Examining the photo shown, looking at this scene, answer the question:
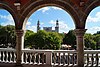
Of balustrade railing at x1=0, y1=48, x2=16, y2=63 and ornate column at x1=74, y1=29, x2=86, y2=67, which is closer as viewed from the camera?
ornate column at x1=74, y1=29, x2=86, y2=67

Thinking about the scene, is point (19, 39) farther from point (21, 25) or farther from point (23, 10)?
point (23, 10)

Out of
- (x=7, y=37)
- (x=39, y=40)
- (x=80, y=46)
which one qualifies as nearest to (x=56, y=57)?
(x=80, y=46)

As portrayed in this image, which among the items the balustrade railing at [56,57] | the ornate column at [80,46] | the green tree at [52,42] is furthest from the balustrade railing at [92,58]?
the green tree at [52,42]

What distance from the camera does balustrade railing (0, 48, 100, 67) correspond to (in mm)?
8406

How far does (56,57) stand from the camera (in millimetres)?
8867

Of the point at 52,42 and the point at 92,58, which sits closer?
the point at 92,58

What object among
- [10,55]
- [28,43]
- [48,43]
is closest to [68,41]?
[48,43]

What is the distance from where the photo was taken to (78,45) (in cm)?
855

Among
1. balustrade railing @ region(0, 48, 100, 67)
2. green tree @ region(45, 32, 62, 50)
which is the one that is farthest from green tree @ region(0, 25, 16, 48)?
balustrade railing @ region(0, 48, 100, 67)

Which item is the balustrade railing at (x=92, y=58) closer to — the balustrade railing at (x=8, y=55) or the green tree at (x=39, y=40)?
the balustrade railing at (x=8, y=55)

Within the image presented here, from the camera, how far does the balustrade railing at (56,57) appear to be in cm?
841

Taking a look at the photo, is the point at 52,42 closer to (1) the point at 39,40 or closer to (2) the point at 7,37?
(1) the point at 39,40

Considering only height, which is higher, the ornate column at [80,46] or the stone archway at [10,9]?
the stone archway at [10,9]

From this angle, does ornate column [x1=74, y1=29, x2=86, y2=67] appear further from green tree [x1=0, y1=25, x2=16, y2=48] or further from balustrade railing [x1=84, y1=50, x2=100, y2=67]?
green tree [x1=0, y1=25, x2=16, y2=48]
